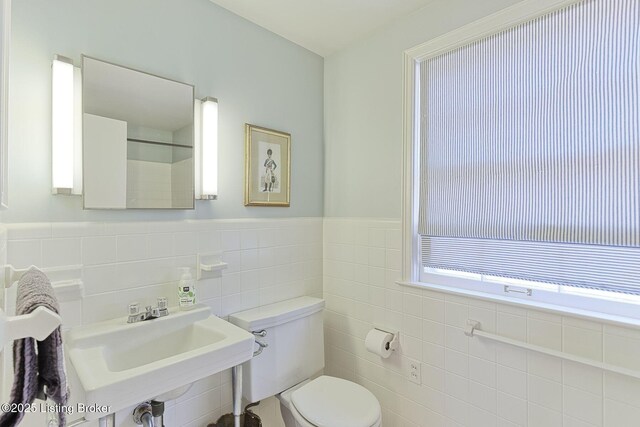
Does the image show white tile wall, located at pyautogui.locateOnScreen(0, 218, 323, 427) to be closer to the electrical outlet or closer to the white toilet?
the white toilet

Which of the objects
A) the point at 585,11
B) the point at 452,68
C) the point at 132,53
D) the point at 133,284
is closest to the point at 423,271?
the point at 452,68

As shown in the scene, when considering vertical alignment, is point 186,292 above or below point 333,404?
above

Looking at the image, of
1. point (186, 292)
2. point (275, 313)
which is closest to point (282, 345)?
point (275, 313)

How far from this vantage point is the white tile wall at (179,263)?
1173 mm

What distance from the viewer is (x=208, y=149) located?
154cm

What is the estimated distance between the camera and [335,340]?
6.79ft

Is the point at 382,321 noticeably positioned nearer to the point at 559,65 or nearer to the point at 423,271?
the point at 423,271

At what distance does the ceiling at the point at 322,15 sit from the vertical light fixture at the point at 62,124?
2.61ft

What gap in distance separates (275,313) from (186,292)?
462mm

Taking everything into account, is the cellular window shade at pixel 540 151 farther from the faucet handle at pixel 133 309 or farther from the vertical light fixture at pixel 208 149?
the faucet handle at pixel 133 309

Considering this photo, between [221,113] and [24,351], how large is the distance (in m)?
1.31

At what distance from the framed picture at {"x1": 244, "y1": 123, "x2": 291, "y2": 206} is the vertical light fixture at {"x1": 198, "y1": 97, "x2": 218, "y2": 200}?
0.20m

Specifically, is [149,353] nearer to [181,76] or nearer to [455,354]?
[181,76]

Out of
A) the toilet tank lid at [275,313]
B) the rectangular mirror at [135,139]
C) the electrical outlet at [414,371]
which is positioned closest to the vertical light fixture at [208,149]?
the rectangular mirror at [135,139]
